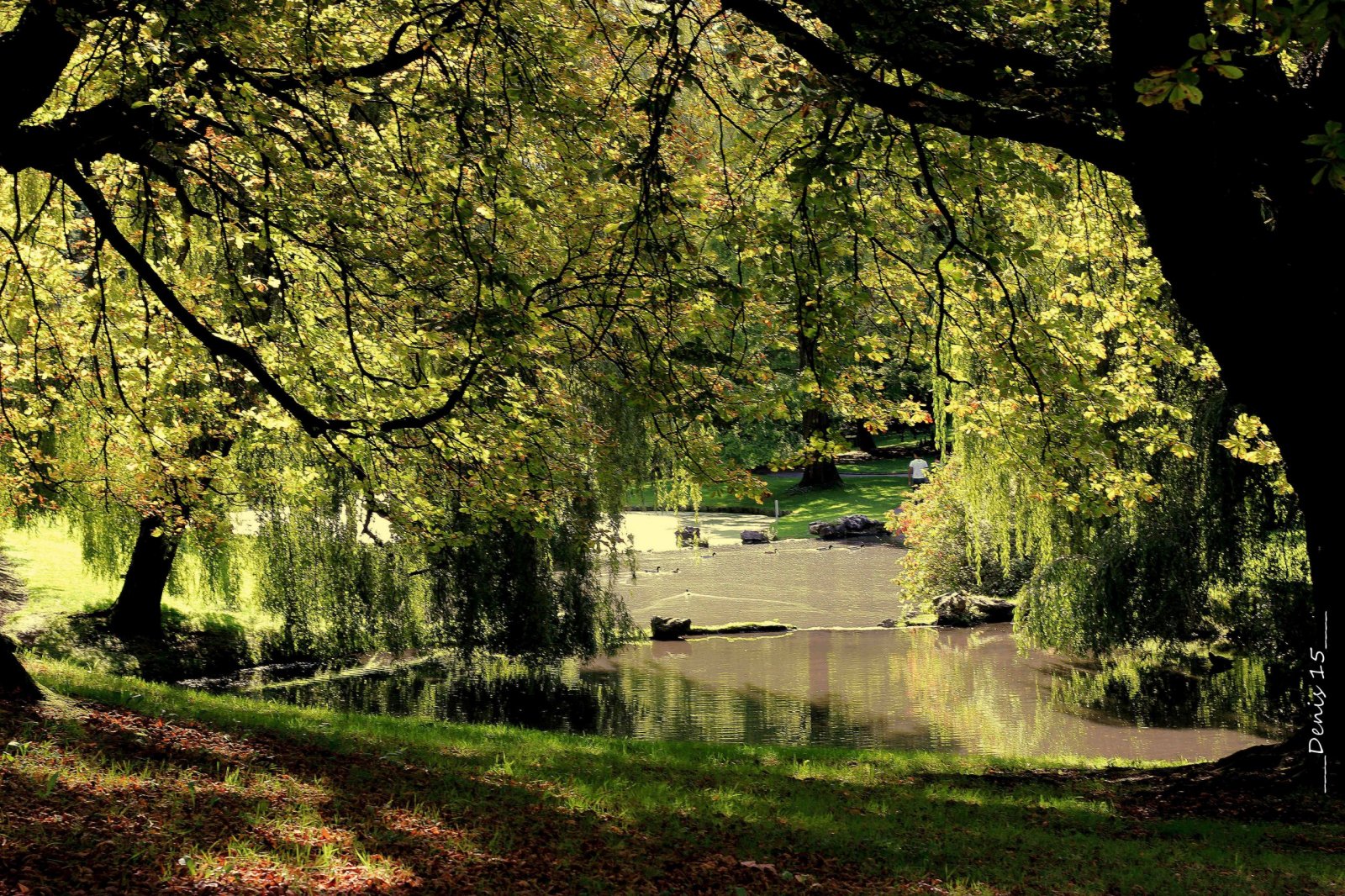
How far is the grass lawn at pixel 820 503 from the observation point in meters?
35.9

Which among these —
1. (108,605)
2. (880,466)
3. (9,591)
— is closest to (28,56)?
(108,605)

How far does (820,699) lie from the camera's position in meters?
15.2

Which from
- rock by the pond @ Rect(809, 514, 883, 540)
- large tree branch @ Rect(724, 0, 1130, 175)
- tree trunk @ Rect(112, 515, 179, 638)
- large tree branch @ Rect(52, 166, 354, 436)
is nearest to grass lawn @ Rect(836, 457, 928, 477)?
rock by the pond @ Rect(809, 514, 883, 540)

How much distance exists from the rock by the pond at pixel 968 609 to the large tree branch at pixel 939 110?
16473mm

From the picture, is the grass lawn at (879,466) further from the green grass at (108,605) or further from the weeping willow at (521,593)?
the green grass at (108,605)

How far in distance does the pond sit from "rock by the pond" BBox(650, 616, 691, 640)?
0.55 metres

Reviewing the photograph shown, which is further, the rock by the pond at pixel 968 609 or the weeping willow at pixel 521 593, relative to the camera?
the rock by the pond at pixel 968 609

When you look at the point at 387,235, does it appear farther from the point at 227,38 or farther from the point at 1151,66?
the point at 1151,66

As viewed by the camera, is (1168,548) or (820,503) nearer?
(1168,548)

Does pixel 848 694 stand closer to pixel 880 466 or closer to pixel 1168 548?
pixel 1168 548

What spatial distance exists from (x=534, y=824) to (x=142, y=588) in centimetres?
1297

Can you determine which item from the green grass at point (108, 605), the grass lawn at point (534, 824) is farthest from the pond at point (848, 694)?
the grass lawn at point (534, 824)

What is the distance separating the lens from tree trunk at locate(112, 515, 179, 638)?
52.4 ft

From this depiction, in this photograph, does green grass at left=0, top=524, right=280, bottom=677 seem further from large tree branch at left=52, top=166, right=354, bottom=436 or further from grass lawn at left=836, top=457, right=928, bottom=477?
grass lawn at left=836, top=457, right=928, bottom=477
